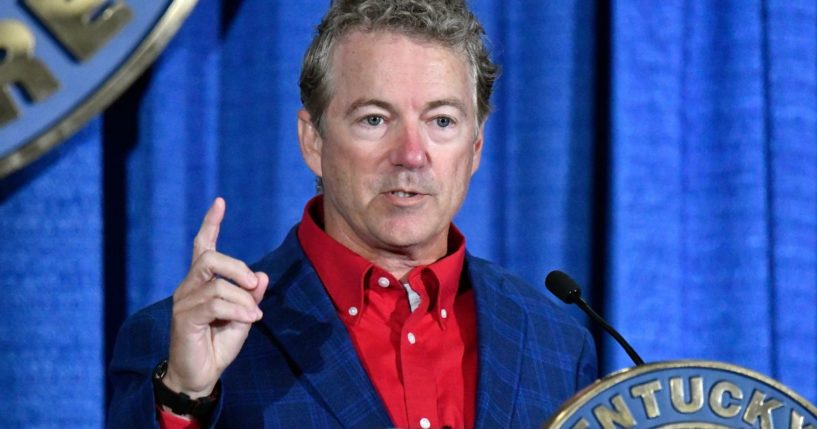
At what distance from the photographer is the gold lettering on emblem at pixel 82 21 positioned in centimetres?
194

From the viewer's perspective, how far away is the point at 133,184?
1996 millimetres

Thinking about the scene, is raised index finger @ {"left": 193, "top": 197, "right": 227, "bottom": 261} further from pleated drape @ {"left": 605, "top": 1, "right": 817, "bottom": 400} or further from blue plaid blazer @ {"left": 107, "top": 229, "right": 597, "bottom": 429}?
pleated drape @ {"left": 605, "top": 1, "right": 817, "bottom": 400}

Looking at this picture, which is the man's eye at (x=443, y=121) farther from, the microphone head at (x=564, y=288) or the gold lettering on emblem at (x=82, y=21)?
the gold lettering on emblem at (x=82, y=21)

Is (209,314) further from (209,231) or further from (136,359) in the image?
(136,359)

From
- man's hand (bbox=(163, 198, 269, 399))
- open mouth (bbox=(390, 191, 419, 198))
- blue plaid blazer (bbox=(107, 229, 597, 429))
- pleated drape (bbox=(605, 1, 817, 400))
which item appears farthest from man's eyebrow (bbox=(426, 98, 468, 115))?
pleated drape (bbox=(605, 1, 817, 400))

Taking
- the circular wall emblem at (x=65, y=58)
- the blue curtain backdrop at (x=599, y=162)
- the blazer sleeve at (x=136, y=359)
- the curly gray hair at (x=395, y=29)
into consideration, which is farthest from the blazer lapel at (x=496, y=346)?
the circular wall emblem at (x=65, y=58)

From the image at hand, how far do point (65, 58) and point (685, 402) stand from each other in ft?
4.11

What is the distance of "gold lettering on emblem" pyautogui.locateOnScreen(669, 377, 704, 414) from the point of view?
1.02m

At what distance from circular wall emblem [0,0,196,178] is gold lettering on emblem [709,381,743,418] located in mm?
1174

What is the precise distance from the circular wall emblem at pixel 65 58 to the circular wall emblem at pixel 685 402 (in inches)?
44.7

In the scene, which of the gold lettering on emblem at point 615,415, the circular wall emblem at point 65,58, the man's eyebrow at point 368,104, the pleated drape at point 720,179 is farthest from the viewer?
the pleated drape at point 720,179

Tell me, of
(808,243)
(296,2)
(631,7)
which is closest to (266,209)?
(296,2)

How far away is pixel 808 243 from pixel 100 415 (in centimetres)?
122

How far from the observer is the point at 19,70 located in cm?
193
